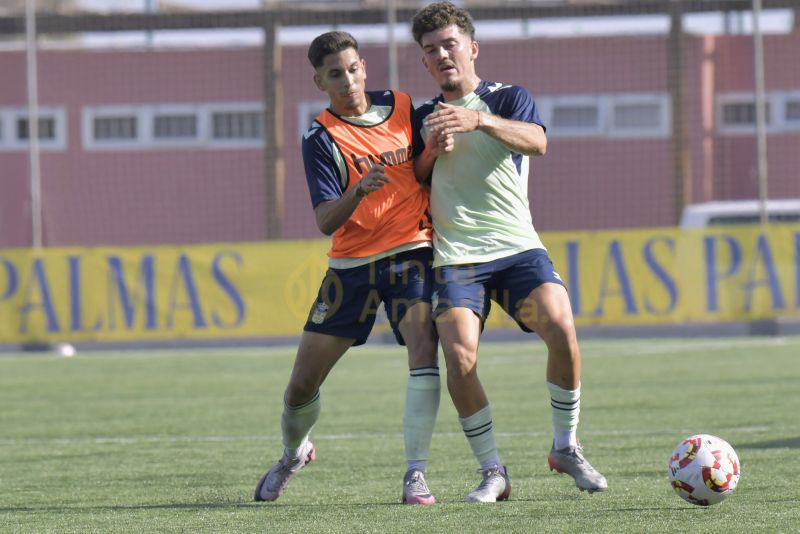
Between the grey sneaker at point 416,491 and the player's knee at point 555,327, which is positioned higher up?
the player's knee at point 555,327

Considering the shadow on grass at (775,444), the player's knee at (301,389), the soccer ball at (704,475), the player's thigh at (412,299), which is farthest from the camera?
the shadow on grass at (775,444)

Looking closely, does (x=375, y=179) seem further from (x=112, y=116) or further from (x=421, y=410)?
(x=112, y=116)

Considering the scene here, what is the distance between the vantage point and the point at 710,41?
78.3ft

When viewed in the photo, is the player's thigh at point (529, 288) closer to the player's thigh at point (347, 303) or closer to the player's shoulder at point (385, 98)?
the player's thigh at point (347, 303)

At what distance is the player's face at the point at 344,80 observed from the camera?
19.0 ft

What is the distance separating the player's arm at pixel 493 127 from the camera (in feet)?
17.6

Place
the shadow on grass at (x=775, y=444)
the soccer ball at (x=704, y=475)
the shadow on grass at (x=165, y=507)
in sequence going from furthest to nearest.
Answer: the shadow on grass at (x=775, y=444) < the shadow on grass at (x=165, y=507) < the soccer ball at (x=704, y=475)

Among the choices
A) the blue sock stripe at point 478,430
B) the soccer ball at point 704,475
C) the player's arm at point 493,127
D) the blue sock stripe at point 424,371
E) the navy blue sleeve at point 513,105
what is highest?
the navy blue sleeve at point 513,105

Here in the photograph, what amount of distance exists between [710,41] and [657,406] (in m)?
15.4

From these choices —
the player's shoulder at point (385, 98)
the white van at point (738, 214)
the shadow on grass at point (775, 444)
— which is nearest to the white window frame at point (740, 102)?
the white van at point (738, 214)

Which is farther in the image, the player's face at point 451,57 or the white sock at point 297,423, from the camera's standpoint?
the white sock at point 297,423

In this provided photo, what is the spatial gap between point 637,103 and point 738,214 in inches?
173

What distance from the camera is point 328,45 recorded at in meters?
5.78

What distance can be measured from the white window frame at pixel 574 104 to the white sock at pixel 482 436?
18089 millimetres
